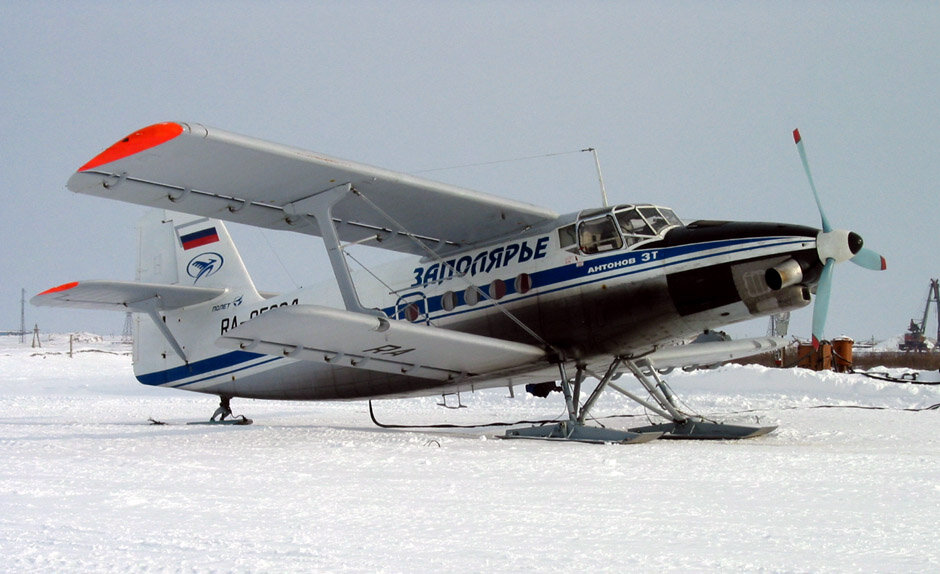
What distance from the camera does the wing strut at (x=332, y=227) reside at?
9.35 meters

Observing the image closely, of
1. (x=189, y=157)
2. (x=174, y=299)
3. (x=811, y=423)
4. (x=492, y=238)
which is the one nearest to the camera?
(x=189, y=157)

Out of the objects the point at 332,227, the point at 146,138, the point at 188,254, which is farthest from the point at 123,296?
the point at 146,138

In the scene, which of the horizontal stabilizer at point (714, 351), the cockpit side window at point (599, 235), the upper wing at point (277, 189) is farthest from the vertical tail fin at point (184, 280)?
the horizontal stabilizer at point (714, 351)

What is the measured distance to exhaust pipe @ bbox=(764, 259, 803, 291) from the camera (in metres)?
8.68

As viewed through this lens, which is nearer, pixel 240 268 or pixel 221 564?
pixel 221 564

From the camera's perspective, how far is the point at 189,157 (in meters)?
8.55

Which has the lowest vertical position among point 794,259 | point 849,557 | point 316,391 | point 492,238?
point 849,557

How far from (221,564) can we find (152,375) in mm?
12106

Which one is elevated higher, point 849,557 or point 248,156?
point 248,156

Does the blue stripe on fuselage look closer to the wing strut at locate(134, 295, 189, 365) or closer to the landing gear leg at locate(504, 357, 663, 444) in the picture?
the landing gear leg at locate(504, 357, 663, 444)

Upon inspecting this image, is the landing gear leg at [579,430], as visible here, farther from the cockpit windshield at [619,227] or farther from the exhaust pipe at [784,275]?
the exhaust pipe at [784,275]

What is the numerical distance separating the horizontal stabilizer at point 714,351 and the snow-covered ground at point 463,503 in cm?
231

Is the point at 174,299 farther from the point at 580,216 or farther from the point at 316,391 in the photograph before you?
the point at 580,216

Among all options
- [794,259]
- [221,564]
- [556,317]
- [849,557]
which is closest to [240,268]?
[556,317]
